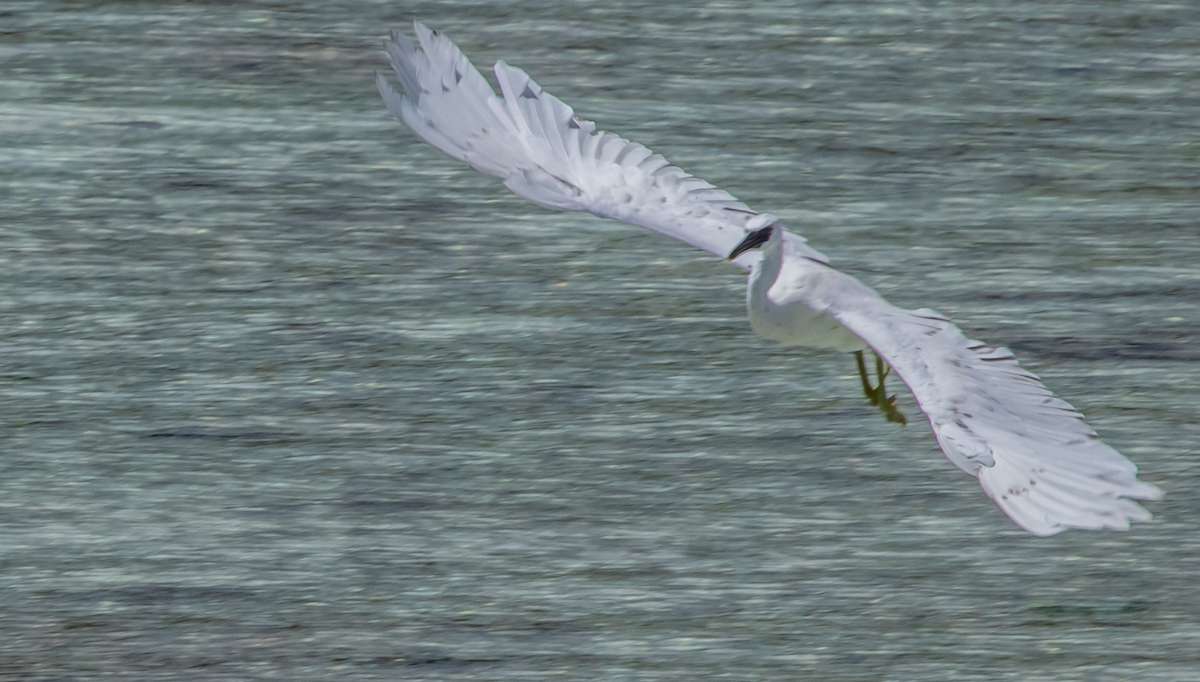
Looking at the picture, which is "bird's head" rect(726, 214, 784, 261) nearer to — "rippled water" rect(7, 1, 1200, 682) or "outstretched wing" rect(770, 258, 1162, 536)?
"outstretched wing" rect(770, 258, 1162, 536)

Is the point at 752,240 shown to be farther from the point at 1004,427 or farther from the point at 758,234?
the point at 1004,427

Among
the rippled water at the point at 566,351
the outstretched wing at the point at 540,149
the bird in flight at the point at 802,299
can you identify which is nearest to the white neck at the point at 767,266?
the bird in flight at the point at 802,299

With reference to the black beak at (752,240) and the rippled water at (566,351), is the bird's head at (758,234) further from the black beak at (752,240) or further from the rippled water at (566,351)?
the rippled water at (566,351)

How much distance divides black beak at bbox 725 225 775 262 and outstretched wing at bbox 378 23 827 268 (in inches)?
4.8

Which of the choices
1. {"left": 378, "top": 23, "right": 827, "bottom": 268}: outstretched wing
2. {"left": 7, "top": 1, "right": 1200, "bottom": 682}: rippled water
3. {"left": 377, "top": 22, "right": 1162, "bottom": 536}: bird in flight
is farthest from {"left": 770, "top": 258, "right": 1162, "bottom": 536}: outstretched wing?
{"left": 7, "top": 1, "right": 1200, "bottom": 682}: rippled water

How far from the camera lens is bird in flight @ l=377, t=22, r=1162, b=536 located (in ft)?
3.89

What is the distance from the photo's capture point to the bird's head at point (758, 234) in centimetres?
147

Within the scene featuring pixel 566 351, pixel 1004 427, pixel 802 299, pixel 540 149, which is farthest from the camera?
pixel 566 351

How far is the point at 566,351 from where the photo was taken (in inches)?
77.7

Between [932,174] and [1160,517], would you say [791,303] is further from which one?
[932,174]

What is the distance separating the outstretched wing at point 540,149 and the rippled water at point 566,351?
0.35 metres

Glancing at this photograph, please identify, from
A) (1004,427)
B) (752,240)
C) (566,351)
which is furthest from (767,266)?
(566,351)

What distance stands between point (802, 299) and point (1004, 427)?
29cm

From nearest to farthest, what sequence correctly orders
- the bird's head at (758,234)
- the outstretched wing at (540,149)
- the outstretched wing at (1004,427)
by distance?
1. the outstretched wing at (1004,427)
2. the bird's head at (758,234)
3. the outstretched wing at (540,149)
